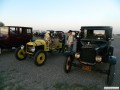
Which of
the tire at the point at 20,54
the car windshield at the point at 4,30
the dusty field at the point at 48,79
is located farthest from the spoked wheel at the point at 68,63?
the car windshield at the point at 4,30

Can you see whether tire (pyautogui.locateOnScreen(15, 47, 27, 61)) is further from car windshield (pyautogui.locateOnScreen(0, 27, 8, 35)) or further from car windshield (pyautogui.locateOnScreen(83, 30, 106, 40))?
car windshield (pyautogui.locateOnScreen(83, 30, 106, 40))

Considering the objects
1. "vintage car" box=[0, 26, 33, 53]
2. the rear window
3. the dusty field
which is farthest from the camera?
the rear window

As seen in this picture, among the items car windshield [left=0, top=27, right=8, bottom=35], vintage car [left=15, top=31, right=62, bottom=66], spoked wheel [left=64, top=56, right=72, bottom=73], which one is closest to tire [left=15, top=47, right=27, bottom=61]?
vintage car [left=15, top=31, right=62, bottom=66]

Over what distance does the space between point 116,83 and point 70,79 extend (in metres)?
1.62

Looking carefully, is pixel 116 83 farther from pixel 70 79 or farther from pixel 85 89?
pixel 70 79

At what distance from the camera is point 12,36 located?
9.40 m

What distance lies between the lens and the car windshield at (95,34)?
6263 millimetres

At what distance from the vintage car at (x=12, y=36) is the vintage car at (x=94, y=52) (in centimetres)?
525

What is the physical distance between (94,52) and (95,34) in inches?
70.4

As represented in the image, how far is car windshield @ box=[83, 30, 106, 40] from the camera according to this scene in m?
6.26

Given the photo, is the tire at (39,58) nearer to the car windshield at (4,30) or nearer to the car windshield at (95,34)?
the car windshield at (95,34)

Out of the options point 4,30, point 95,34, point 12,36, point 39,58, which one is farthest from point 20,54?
point 95,34

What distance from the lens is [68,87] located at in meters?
4.22

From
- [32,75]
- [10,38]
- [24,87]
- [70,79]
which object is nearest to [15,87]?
[24,87]
